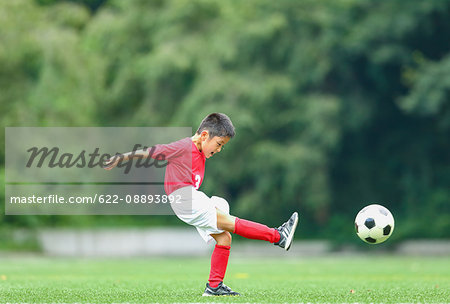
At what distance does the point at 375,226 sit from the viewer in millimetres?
7676

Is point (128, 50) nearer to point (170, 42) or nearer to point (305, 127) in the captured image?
point (170, 42)

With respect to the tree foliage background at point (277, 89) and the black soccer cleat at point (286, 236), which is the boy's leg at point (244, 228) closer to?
the black soccer cleat at point (286, 236)

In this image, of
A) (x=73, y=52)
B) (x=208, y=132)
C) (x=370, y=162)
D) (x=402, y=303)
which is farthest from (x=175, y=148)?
(x=370, y=162)

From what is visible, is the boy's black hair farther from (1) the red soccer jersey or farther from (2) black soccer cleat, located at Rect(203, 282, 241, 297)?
(2) black soccer cleat, located at Rect(203, 282, 241, 297)

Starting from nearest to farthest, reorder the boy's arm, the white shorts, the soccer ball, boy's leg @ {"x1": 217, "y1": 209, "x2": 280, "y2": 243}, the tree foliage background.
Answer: the boy's arm < the white shorts < boy's leg @ {"x1": 217, "y1": 209, "x2": 280, "y2": 243} < the soccer ball < the tree foliage background

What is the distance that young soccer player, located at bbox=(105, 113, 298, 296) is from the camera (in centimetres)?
661

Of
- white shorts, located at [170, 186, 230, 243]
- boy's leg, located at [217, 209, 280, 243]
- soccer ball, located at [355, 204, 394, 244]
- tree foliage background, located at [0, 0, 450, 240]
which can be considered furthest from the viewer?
tree foliage background, located at [0, 0, 450, 240]

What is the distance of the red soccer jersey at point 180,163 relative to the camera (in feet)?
21.9

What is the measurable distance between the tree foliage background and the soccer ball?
1644 cm

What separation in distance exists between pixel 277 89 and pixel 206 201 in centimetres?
1903


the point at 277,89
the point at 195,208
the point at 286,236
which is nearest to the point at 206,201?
the point at 195,208

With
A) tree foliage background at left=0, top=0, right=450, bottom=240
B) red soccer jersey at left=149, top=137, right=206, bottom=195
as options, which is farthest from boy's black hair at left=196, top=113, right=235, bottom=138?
tree foliage background at left=0, top=0, right=450, bottom=240

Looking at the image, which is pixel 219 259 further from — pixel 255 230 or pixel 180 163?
pixel 180 163

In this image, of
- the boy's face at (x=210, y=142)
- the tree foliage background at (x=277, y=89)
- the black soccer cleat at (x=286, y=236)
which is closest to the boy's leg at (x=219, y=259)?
the black soccer cleat at (x=286, y=236)
